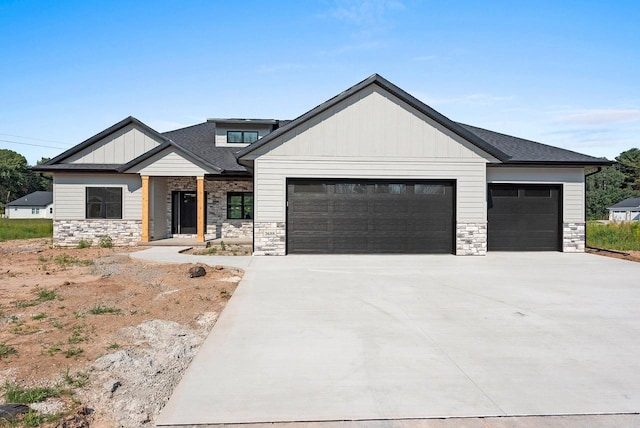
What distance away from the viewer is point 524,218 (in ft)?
52.5

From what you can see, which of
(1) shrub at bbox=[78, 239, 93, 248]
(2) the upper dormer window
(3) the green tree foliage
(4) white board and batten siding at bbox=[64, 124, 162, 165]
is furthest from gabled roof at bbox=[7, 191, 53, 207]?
(3) the green tree foliage

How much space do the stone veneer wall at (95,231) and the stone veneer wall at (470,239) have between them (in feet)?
43.0

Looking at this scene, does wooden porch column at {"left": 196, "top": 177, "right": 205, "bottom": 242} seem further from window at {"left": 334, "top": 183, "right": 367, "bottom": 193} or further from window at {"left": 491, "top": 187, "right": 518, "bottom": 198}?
window at {"left": 491, "top": 187, "right": 518, "bottom": 198}

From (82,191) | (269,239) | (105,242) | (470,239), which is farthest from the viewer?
(82,191)

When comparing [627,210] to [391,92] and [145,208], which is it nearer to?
[391,92]

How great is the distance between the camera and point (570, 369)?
4535 millimetres

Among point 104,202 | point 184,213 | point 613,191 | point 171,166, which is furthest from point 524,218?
point 613,191

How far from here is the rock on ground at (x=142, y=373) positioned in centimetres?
371

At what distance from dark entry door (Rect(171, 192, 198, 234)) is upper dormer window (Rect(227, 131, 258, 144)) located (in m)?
3.45

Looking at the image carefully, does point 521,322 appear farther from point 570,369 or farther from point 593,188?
point 593,188

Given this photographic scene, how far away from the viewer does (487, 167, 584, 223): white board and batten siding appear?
15.8m

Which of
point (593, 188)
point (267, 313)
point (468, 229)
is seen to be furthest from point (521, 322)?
point (593, 188)

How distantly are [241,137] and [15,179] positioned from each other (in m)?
72.3

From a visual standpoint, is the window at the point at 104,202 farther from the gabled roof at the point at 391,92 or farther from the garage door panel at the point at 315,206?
the garage door panel at the point at 315,206
